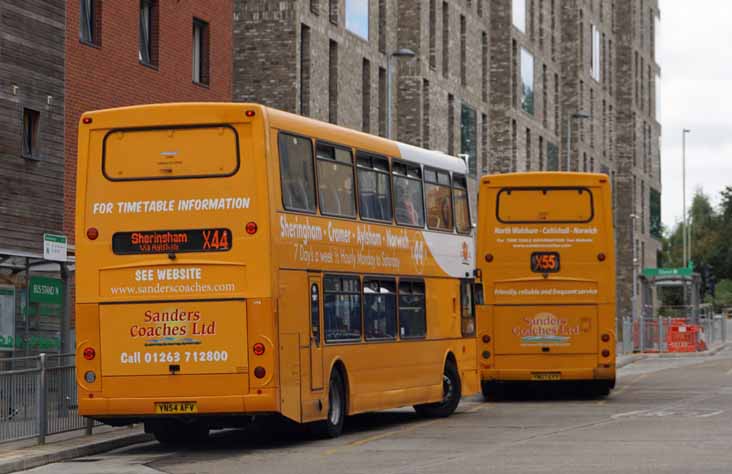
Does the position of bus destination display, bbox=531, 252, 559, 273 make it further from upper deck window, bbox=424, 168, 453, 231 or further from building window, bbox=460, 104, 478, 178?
building window, bbox=460, 104, 478, 178

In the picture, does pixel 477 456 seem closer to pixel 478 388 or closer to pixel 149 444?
pixel 149 444

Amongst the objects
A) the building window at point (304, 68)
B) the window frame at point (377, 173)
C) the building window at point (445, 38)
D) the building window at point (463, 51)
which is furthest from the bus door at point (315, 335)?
the building window at point (463, 51)

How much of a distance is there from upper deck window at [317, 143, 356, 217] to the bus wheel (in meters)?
3.22

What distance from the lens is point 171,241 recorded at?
62.7 ft

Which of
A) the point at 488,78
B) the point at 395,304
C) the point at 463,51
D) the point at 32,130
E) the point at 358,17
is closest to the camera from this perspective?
the point at 395,304

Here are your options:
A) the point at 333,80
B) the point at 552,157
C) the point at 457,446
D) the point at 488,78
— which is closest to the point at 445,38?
the point at 488,78

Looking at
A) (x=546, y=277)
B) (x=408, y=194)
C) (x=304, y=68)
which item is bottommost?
(x=546, y=277)

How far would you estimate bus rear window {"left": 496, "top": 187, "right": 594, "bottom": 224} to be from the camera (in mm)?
Result: 29625

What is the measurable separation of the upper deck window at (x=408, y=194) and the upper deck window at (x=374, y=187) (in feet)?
0.99

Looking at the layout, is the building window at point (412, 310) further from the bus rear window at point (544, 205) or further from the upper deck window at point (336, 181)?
the bus rear window at point (544, 205)

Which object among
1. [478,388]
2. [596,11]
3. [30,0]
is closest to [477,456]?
[478,388]

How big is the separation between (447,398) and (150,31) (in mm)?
11909

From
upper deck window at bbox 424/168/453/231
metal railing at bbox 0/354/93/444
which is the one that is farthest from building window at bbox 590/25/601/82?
metal railing at bbox 0/354/93/444

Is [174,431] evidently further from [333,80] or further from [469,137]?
[469,137]
